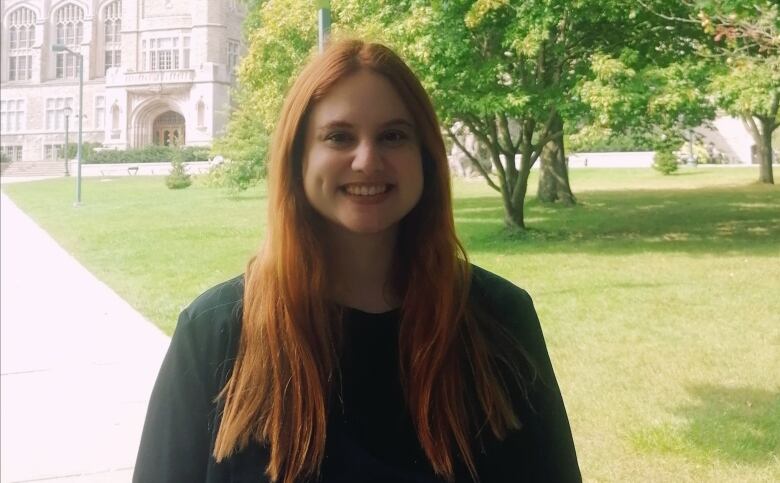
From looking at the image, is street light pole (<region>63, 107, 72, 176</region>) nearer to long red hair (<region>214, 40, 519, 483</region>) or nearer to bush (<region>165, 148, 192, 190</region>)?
bush (<region>165, 148, 192, 190</region>)

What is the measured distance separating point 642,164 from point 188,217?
497cm

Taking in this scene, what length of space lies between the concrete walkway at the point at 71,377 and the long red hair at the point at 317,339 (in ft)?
5.81

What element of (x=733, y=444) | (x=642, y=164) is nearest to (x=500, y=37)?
(x=642, y=164)

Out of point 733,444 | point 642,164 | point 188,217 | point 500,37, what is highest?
point 500,37

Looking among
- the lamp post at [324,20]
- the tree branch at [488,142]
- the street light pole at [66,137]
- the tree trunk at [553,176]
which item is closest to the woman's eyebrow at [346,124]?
the lamp post at [324,20]

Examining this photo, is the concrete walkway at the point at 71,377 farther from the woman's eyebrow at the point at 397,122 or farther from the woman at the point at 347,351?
the woman's eyebrow at the point at 397,122

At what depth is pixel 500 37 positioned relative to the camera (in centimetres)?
630

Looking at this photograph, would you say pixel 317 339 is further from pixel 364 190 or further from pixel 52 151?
pixel 52 151

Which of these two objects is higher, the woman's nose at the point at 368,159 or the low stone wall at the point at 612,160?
the low stone wall at the point at 612,160

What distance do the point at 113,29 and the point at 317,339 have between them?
2099mm

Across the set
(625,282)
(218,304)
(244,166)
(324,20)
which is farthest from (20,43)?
(625,282)

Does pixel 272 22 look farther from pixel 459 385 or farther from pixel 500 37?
pixel 500 37

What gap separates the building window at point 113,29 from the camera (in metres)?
2.79

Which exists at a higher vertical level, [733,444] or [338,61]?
[338,61]
